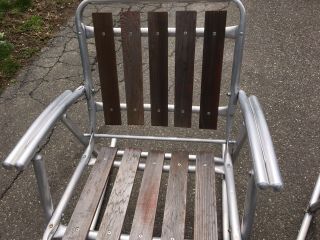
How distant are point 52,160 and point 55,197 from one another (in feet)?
1.10

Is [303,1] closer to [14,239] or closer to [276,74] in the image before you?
[276,74]

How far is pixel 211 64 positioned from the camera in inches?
64.2

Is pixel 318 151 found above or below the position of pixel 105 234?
below

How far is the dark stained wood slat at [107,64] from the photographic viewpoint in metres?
1.61

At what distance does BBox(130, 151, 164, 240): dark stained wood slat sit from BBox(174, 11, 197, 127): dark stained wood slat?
235 mm

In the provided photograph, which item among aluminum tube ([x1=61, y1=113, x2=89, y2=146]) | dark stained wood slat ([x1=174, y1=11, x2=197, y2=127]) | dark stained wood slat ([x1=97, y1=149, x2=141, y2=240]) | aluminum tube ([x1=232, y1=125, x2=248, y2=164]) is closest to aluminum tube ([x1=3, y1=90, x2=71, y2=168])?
aluminum tube ([x1=61, y1=113, x2=89, y2=146])

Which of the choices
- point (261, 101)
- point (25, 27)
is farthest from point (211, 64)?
point (25, 27)

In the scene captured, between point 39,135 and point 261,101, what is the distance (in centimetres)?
205

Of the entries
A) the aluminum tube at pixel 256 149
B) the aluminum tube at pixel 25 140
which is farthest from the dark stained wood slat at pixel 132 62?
the aluminum tube at pixel 256 149

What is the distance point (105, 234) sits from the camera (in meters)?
1.38

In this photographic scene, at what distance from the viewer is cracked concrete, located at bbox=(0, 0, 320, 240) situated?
6.81ft

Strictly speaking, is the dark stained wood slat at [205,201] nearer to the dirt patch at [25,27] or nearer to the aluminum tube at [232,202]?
the aluminum tube at [232,202]

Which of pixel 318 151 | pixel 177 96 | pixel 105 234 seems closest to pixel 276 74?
pixel 318 151

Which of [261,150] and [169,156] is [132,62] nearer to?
[169,156]
